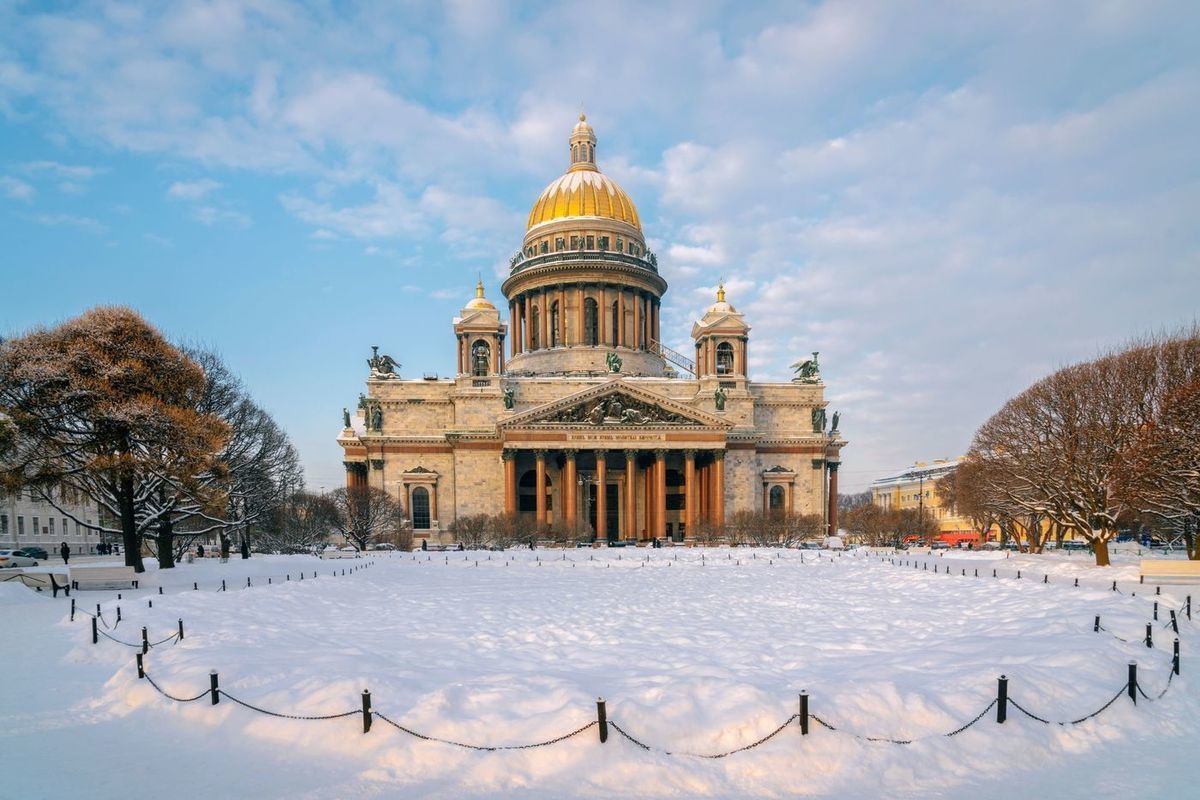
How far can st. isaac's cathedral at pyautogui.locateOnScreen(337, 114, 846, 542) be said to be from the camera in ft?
184

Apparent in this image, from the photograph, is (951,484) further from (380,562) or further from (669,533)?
(380,562)

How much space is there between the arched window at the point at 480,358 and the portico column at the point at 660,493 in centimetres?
1743

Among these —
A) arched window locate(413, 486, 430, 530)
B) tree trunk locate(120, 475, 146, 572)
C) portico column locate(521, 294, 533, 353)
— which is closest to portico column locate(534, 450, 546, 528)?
arched window locate(413, 486, 430, 530)

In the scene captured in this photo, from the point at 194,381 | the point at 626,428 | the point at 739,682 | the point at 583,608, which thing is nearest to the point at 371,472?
the point at 626,428

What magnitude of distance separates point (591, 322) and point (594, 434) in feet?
62.5

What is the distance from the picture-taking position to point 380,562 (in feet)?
126

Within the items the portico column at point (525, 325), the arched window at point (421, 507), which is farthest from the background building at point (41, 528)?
the portico column at point (525, 325)

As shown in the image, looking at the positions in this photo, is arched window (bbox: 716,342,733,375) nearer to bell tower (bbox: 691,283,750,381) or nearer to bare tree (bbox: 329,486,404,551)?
bell tower (bbox: 691,283,750,381)

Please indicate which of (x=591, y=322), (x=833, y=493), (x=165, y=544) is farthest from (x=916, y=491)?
(x=165, y=544)

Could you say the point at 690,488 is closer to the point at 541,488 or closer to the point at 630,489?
the point at 630,489

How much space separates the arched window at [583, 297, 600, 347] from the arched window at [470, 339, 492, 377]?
11236 mm

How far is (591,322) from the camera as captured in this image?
71562 millimetres

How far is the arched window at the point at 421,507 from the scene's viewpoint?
59969 millimetres

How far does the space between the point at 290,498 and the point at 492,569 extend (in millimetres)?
21995
